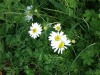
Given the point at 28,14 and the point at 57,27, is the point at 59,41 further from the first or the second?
the point at 28,14

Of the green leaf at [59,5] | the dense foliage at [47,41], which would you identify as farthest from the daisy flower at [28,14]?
the green leaf at [59,5]

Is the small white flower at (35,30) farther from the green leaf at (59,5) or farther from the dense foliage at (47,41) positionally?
the green leaf at (59,5)

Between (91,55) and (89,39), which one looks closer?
(91,55)

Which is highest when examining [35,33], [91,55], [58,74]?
[35,33]

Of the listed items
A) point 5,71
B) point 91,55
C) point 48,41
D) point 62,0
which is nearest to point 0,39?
→ point 5,71

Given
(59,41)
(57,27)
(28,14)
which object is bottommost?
(59,41)

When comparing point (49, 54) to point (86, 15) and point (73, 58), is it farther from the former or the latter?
point (86, 15)

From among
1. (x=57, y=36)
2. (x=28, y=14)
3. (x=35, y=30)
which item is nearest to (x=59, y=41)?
(x=57, y=36)
